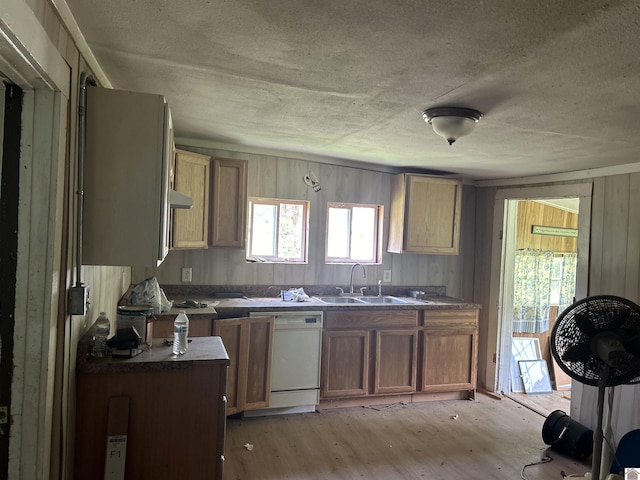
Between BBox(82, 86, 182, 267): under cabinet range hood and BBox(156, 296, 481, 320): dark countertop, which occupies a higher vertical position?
BBox(82, 86, 182, 267): under cabinet range hood

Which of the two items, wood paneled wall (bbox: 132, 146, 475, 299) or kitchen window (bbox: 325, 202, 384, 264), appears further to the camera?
kitchen window (bbox: 325, 202, 384, 264)

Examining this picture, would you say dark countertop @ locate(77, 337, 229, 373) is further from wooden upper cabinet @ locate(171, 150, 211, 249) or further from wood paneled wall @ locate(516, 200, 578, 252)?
wood paneled wall @ locate(516, 200, 578, 252)

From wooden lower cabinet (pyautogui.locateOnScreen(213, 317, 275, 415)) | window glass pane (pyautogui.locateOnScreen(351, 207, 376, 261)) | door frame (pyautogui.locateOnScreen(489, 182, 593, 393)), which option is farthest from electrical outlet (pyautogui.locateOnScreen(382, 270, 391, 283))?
wooden lower cabinet (pyautogui.locateOnScreen(213, 317, 275, 415))

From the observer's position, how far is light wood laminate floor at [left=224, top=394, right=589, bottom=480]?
9.18 feet

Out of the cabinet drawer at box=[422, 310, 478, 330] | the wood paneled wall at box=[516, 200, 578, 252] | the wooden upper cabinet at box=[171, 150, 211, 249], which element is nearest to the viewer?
the wooden upper cabinet at box=[171, 150, 211, 249]

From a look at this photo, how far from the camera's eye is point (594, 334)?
2045mm

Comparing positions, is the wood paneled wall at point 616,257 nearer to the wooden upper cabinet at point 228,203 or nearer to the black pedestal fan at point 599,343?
the black pedestal fan at point 599,343

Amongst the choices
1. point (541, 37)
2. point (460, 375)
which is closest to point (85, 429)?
point (541, 37)

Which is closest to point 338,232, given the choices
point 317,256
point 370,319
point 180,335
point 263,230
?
point 317,256

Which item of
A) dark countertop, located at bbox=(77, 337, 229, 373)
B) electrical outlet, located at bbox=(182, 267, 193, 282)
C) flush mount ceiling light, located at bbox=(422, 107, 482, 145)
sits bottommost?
dark countertop, located at bbox=(77, 337, 229, 373)

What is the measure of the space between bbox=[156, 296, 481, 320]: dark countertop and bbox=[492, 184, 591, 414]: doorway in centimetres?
Answer: 68

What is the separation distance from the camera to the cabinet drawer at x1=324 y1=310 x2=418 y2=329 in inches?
144

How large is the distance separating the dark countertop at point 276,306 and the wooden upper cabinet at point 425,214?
507mm

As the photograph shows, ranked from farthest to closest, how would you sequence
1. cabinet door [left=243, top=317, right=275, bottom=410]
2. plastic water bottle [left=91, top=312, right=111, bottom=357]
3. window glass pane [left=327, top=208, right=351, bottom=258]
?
window glass pane [left=327, top=208, right=351, bottom=258], cabinet door [left=243, top=317, right=275, bottom=410], plastic water bottle [left=91, top=312, right=111, bottom=357]
